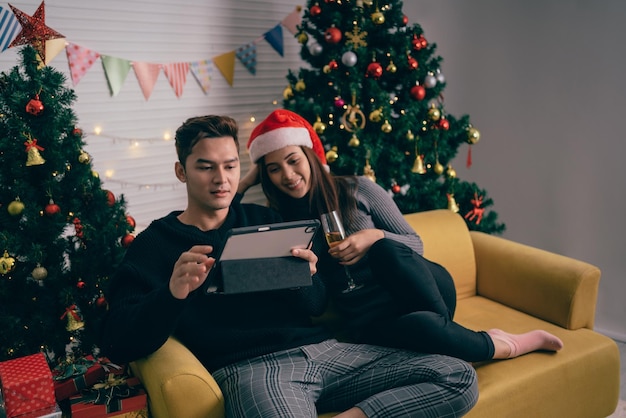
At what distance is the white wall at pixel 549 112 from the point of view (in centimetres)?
310

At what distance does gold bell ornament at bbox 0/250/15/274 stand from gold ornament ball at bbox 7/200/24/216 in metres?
0.13

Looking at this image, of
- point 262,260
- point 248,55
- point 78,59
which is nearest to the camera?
point 262,260

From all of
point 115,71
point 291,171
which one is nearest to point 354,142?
point 291,171

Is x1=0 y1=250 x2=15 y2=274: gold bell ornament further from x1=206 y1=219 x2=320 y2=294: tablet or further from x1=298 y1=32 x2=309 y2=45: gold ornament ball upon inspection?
x1=298 y1=32 x2=309 y2=45: gold ornament ball

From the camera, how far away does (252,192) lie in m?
3.36

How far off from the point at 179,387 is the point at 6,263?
2.64 ft

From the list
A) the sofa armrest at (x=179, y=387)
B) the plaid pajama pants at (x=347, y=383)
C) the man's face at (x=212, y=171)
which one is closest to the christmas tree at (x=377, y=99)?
the man's face at (x=212, y=171)

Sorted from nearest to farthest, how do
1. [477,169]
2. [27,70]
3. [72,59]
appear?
[27,70], [72,59], [477,169]

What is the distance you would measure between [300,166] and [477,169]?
6.47ft

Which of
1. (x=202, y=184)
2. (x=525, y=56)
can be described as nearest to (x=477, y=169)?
(x=525, y=56)

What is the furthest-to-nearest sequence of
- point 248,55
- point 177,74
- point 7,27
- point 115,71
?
1. point 248,55
2. point 177,74
3. point 115,71
4. point 7,27

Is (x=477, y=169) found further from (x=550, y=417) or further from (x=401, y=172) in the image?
(x=550, y=417)

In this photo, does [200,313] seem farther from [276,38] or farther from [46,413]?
[276,38]

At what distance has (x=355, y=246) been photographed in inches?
78.0
